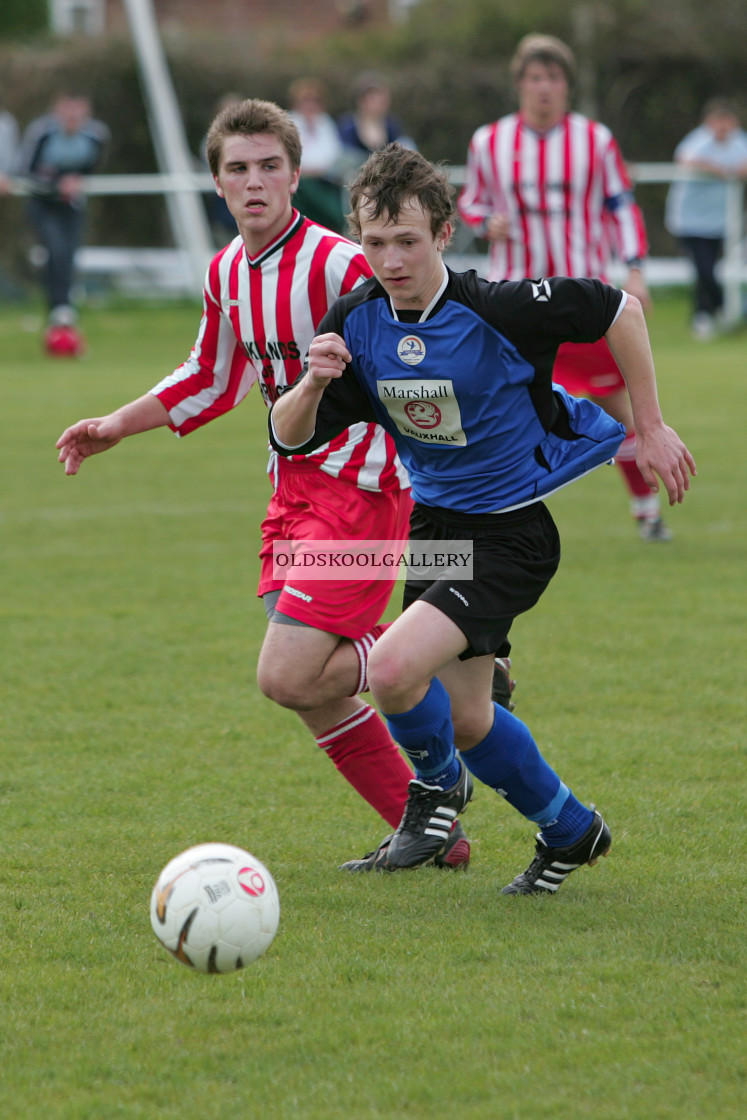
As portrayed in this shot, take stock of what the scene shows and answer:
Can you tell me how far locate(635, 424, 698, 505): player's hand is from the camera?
3357 millimetres

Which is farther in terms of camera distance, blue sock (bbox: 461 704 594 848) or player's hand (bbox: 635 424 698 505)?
blue sock (bbox: 461 704 594 848)

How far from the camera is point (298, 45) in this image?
2744cm

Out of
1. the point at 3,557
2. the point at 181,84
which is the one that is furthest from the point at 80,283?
the point at 3,557

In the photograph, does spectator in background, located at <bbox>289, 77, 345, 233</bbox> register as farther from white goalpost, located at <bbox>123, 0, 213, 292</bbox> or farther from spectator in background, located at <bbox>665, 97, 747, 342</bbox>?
spectator in background, located at <bbox>665, 97, 747, 342</bbox>

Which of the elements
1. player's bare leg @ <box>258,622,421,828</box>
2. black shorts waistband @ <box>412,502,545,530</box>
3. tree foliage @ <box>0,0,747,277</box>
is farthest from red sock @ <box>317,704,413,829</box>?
tree foliage @ <box>0,0,747,277</box>

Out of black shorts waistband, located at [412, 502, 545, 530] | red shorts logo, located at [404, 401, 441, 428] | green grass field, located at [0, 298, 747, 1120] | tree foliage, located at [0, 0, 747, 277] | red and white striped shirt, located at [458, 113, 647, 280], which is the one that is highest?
tree foliage, located at [0, 0, 747, 277]

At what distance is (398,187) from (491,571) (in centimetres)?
91

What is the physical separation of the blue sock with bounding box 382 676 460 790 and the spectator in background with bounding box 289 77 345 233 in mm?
11623

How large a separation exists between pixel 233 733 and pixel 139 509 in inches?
157

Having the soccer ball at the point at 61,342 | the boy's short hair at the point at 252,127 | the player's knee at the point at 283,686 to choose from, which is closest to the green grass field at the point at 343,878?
the player's knee at the point at 283,686

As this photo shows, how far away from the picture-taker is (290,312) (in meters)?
3.94

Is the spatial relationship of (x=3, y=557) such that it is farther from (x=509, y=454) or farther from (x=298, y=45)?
(x=298, y=45)

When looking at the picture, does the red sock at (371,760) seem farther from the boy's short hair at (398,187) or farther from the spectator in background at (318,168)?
the spectator in background at (318,168)

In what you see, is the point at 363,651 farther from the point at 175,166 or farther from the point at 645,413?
the point at 175,166
